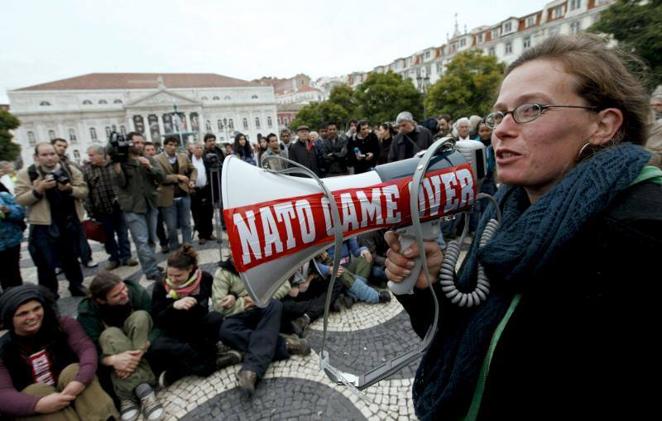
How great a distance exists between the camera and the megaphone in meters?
1.02

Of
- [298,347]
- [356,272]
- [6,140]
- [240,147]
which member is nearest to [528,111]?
[298,347]

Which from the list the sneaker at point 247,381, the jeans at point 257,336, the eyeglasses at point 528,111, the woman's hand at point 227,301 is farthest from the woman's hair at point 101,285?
the eyeglasses at point 528,111

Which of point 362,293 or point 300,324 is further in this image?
point 362,293

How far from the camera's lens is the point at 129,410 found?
8.47ft

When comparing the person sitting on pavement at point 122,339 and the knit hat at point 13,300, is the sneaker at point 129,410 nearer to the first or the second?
the person sitting on pavement at point 122,339

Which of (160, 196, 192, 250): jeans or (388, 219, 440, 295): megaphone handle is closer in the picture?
(388, 219, 440, 295): megaphone handle

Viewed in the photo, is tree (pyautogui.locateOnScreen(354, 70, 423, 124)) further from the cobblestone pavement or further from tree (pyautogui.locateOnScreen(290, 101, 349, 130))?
the cobblestone pavement

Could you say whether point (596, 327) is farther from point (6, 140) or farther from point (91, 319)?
point (6, 140)

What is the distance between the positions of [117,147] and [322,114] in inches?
1840

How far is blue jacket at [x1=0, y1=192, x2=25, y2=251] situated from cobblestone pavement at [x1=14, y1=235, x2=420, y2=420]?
304 cm

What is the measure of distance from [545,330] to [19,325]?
10.2ft

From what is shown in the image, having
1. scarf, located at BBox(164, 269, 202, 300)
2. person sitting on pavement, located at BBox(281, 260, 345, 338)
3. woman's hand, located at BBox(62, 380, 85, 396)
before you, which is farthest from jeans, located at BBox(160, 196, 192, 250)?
woman's hand, located at BBox(62, 380, 85, 396)

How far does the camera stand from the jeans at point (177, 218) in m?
5.72

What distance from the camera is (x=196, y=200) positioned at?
6684 millimetres
